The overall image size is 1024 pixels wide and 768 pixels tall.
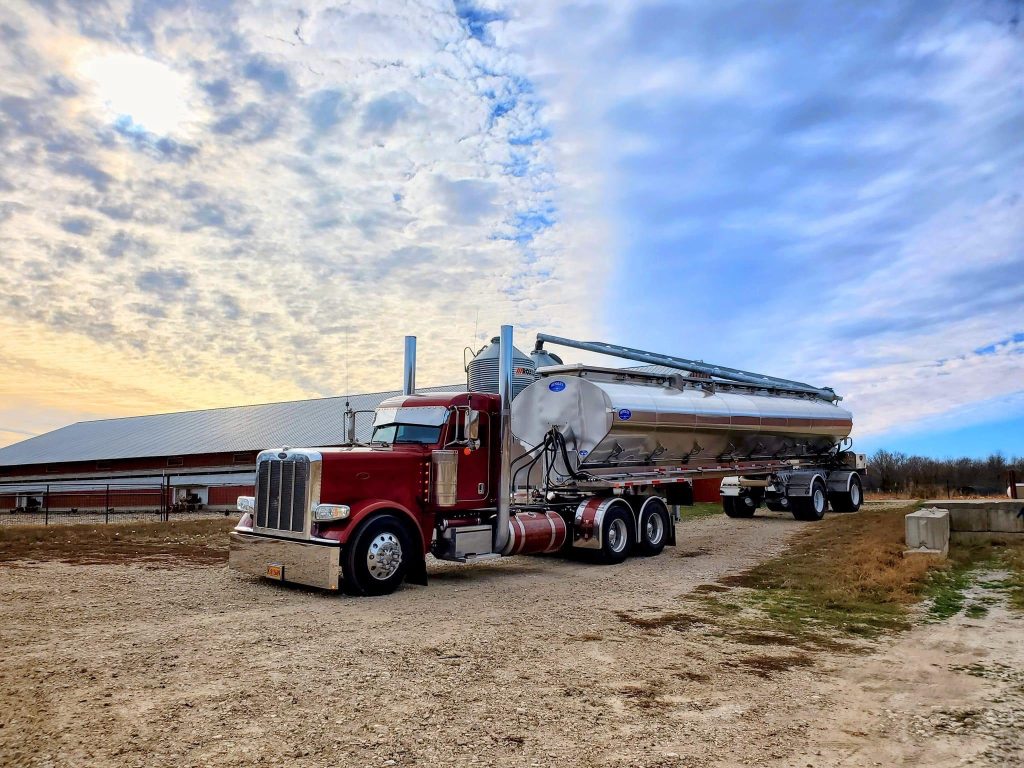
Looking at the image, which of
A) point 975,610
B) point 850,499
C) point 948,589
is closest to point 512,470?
point 948,589

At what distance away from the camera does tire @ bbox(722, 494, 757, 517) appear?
25.8 metres

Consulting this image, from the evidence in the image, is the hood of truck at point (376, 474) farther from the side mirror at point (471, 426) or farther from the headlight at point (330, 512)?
the side mirror at point (471, 426)

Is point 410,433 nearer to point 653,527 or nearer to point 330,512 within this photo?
point 330,512

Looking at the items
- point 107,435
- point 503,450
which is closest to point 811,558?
point 503,450

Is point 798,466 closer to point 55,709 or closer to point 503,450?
point 503,450

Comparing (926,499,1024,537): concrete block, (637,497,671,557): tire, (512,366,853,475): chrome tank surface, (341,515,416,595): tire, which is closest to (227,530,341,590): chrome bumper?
(341,515,416,595): tire

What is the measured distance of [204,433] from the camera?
47.7m

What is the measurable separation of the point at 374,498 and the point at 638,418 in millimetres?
6413

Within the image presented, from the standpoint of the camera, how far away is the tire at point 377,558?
10289mm

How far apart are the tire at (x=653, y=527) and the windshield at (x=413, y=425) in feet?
18.0

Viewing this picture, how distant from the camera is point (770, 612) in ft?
31.3

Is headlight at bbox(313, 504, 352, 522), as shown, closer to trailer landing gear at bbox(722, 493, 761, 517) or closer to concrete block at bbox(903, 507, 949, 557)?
concrete block at bbox(903, 507, 949, 557)

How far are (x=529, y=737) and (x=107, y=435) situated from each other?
56.7m

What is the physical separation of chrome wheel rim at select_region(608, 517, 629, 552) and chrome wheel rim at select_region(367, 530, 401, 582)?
5276 millimetres
